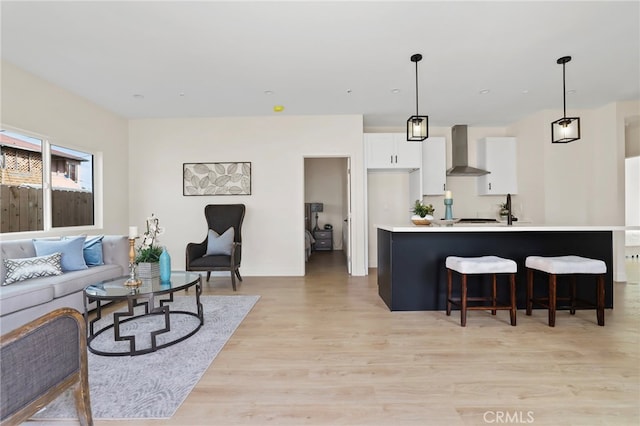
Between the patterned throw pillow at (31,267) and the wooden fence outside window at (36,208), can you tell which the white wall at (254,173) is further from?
the patterned throw pillow at (31,267)

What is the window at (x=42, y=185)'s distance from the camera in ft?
10.4

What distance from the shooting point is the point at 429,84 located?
146 inches

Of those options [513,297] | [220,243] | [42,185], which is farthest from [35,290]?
[513,297]

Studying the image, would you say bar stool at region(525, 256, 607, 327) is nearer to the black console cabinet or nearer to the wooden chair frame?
the black console cabinet

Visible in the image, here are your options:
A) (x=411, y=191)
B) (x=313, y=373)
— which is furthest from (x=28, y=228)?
(x=411, y=191)

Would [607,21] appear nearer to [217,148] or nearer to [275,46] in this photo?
[275,46]

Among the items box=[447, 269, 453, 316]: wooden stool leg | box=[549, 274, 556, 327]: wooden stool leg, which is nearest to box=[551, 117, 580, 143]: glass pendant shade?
box=[549, 274, 556, 327]: wooden stool leg

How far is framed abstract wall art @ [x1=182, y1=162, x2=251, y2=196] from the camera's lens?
4953 millimetres

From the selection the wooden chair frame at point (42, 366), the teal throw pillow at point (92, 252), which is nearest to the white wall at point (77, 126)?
the teal throw pillow at point (92, 252)

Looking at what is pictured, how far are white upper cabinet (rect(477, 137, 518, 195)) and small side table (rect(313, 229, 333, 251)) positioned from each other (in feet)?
13.1

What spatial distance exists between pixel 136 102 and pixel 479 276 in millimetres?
4959

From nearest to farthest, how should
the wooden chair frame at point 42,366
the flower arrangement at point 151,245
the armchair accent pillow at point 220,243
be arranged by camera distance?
the wooden chair frame at point 42,366, the flower arrangement at point 151,245, the armchair accent pillow at point 220,243

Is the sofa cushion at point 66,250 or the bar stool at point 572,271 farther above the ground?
the sofa cushion at point 66,250

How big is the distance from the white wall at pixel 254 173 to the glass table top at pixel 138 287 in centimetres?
218
